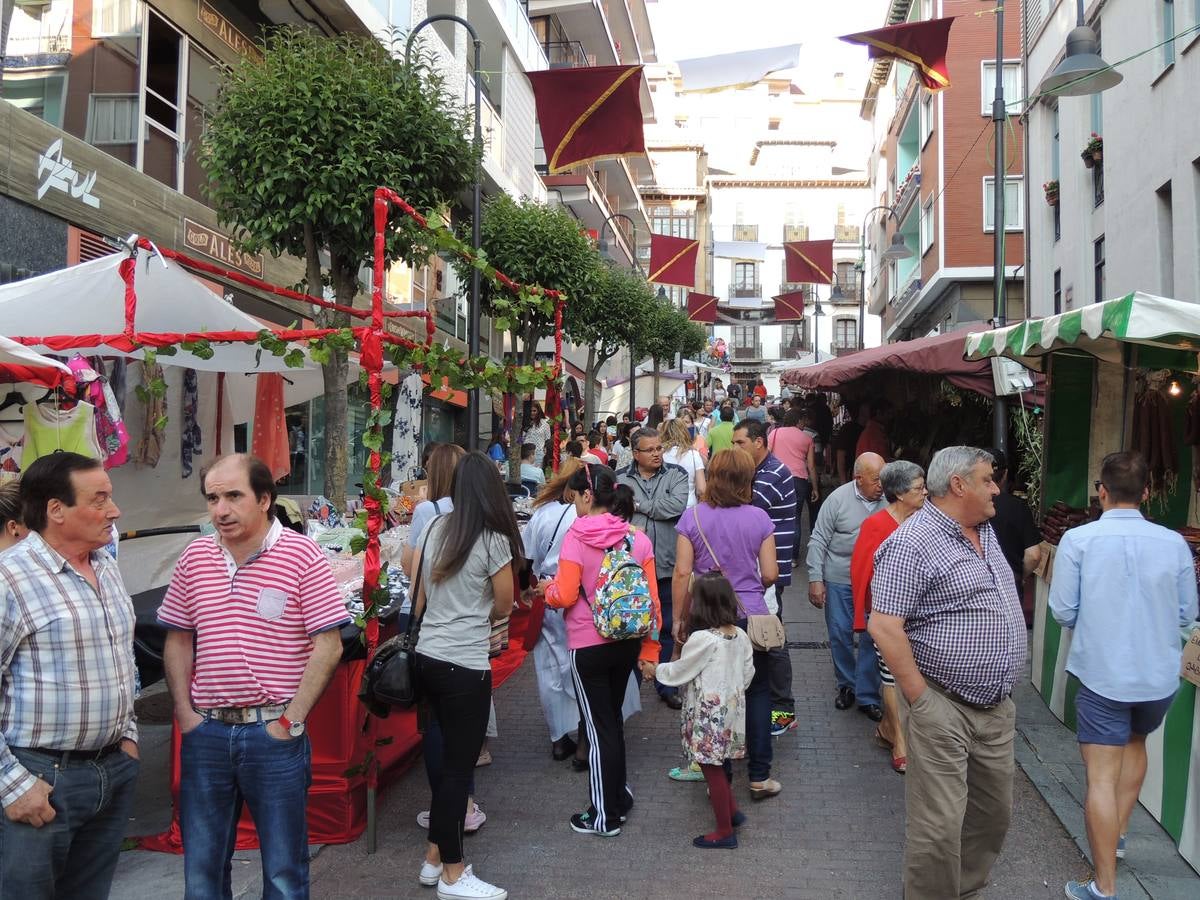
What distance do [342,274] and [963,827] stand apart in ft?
26.3

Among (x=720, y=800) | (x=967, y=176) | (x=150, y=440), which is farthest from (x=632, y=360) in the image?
(x=720, y=800)

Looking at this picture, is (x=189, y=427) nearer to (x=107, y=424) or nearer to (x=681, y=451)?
(x=107, y=424)

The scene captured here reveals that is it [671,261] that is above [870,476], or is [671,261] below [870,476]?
above

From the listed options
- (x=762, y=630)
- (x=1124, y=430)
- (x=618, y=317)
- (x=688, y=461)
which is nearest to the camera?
(x=762, y=630)

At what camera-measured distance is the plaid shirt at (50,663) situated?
289cm

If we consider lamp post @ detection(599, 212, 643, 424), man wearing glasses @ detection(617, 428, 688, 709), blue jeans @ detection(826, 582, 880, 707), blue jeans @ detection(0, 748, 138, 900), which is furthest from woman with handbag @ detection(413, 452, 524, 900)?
lamp post @ detection(599, 212, 643, 424)

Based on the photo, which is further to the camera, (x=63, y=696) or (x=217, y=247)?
(x=217, y=247)

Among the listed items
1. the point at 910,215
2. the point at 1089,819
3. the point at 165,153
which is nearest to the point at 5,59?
the point at 165,153

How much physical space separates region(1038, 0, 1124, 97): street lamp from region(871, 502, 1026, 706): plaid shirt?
6988 mm

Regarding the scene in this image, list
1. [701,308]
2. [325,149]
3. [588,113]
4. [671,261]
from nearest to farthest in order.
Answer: [325,149] → [588,113] → [671,261] → [701,308]

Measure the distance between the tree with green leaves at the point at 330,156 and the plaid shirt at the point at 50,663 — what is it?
6.12m

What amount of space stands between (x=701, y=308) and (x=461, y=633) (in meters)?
31.6

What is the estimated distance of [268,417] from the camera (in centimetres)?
1051

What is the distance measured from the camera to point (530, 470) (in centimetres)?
1402
